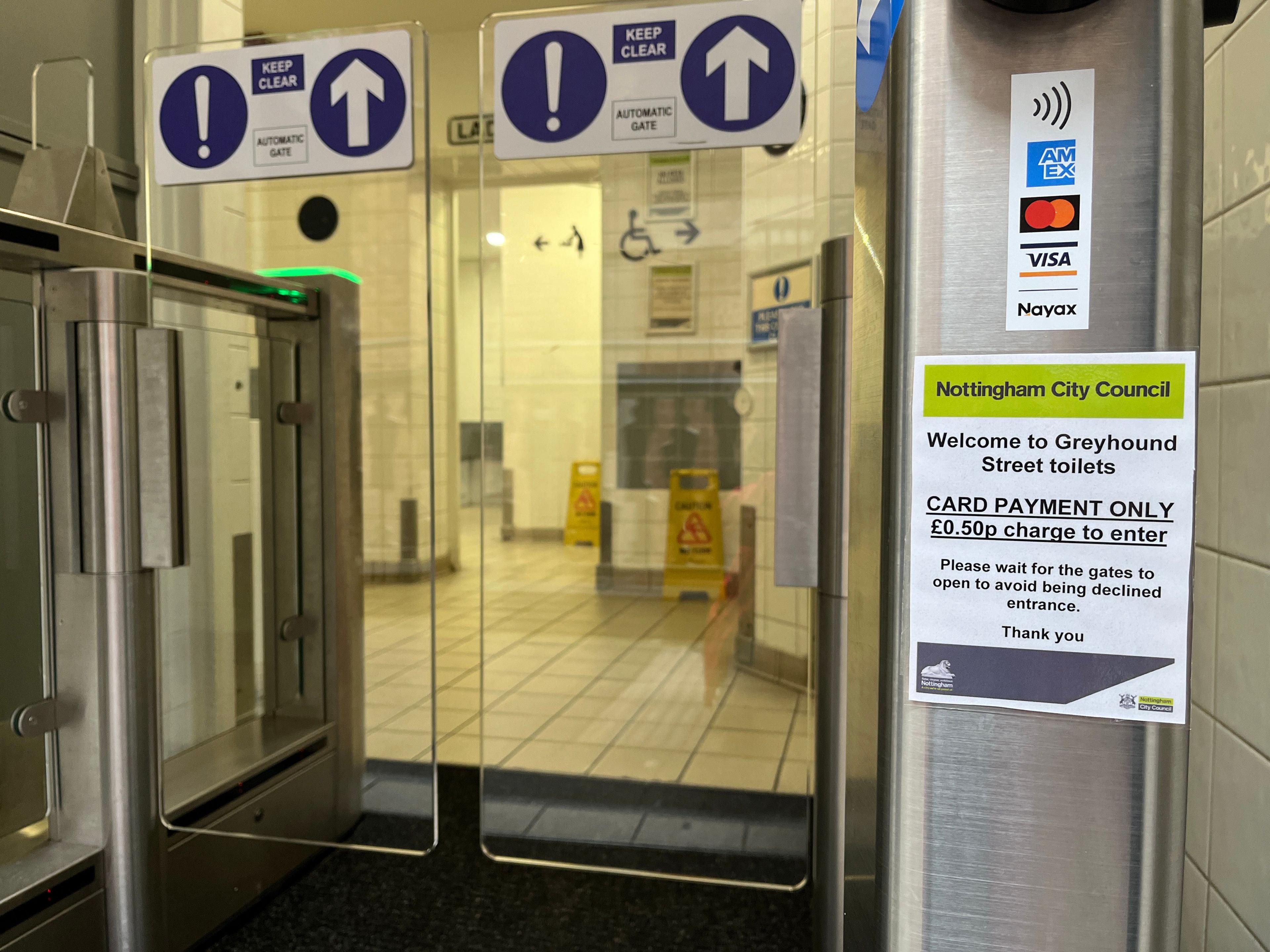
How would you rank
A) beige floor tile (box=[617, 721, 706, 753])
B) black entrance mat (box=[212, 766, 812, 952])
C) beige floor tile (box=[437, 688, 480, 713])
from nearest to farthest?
black entrance mat (box=[212, 766, 812, 952]), beige floor tile (box=[617, 721, 706, 753]), beige floor tile (box=[437, 688, 480, 713])

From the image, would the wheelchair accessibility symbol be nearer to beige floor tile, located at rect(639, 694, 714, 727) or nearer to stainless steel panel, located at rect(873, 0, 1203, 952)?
beige floor tile, located at rect(639, 694, 714, 727)

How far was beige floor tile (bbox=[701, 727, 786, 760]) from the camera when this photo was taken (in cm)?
218

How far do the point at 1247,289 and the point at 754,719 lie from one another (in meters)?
1.42

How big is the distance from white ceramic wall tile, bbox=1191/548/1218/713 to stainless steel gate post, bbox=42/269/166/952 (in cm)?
181

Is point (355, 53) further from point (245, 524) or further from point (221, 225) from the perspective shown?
point (245, 524)

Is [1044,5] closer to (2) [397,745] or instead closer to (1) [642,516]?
(1) [642,516]

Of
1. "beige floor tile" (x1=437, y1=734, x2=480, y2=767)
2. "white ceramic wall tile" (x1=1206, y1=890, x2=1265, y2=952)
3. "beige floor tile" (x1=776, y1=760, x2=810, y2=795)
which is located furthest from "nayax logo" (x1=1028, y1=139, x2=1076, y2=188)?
"beige floor tile" (x1=437, y1=734, x2=480, y2=767)

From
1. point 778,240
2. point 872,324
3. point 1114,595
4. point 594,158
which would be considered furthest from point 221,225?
point 1114,595

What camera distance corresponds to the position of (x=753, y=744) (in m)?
2.19

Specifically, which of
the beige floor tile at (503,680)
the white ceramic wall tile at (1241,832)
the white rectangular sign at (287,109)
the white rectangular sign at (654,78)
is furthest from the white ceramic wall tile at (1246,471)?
the beige floor tile at (503,680)

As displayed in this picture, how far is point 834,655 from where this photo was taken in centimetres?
141

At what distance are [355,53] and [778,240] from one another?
1014 millimetres

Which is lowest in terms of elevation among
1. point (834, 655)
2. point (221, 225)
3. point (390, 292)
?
point (834, 655)

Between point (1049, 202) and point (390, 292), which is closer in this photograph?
point (1049, 202)
